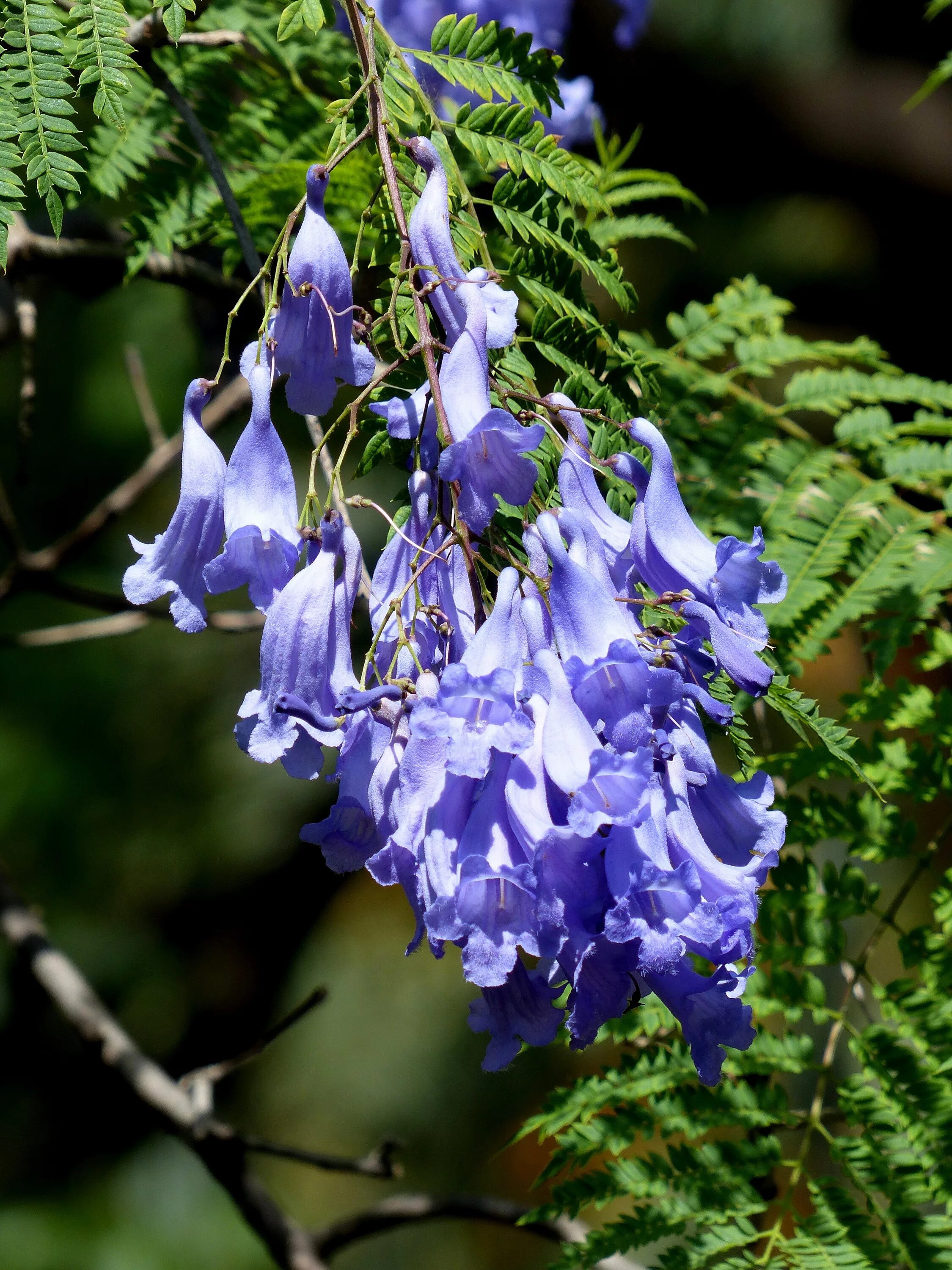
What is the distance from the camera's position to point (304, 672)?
2.90ft

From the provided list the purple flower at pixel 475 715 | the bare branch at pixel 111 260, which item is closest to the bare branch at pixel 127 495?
the bare branch at pixel 111 260

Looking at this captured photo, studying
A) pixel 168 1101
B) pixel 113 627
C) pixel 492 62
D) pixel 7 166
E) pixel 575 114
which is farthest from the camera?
pixel 113 627

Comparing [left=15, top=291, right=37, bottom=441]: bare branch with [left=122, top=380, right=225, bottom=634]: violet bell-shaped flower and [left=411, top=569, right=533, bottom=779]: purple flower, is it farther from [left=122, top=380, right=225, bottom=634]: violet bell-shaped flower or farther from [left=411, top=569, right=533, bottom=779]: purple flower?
[left=411, top=569, right=533, bottom=779]: purple flower

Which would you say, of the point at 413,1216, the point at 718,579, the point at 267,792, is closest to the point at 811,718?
the point at 718,579

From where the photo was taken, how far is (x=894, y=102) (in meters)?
7.04

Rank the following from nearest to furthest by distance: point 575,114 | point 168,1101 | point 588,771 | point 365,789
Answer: point 588,771, point 365,789, point 168,1101, point 575,114

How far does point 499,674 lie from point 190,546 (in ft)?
1.17

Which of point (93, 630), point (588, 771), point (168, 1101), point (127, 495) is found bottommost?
point (168, 1101)

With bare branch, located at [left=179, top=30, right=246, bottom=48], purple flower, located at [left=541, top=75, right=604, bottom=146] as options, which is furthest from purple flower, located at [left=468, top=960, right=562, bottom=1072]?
purple flower, located at [left=541, top=75, right=604, bottom=146]

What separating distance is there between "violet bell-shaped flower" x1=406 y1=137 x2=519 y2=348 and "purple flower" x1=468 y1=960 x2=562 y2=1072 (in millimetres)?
510

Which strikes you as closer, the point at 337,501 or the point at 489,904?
the point at 489,904

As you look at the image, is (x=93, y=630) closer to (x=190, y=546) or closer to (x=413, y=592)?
(x=190, y=546)

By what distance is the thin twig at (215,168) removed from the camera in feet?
4.25

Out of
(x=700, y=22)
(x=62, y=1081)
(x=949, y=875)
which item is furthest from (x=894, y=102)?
(x=62, y=1081)
